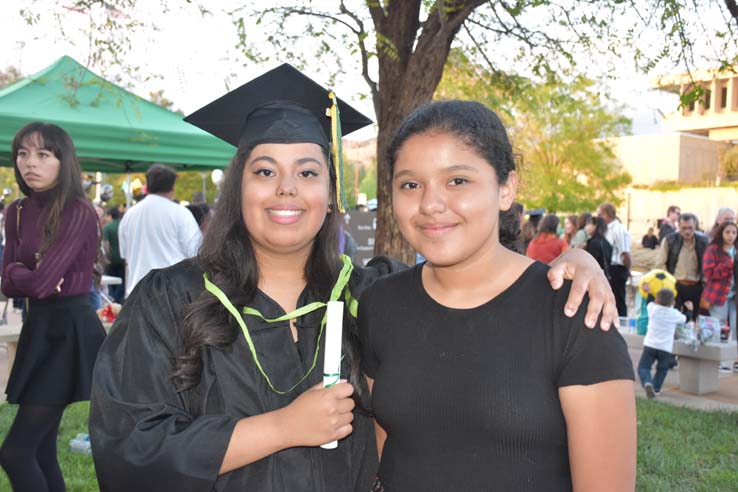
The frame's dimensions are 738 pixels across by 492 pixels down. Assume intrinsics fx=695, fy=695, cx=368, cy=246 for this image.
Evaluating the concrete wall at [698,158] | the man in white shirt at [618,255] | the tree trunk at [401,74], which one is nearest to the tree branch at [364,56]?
the tree trunk at [401,74]

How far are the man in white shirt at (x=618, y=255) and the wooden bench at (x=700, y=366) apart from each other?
2732mm

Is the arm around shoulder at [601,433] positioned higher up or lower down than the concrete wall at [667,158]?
lower down

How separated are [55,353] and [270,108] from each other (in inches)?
76.0

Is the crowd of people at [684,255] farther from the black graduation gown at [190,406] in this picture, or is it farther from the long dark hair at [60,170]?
the black graduation gown at [190,406]

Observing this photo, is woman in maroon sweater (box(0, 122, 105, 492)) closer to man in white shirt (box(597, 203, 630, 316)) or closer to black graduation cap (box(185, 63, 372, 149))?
black graduation cap (box(185, 63, 372, 149))

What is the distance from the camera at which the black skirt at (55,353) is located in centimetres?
322

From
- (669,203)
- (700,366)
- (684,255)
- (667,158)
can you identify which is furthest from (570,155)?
(700,366)

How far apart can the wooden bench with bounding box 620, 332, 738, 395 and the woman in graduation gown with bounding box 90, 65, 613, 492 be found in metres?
5.77

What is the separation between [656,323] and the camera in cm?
685

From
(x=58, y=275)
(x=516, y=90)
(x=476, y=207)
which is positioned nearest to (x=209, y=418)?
(x=476, y=207)

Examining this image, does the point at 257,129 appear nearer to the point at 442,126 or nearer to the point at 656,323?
the point at 442,126

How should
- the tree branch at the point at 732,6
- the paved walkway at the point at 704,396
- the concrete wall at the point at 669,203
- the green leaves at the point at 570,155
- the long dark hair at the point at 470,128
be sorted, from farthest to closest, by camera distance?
the concrete wall at the point at 669,203 < the green leaves at the point at 570,155 < the paved walkway at the point at 704,396 < the tree branch at the point at 732,6 < the long dark hair at the point at 470,128

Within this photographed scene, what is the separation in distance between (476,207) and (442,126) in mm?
213

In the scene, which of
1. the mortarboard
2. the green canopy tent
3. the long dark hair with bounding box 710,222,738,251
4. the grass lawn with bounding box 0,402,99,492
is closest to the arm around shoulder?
the mortarboard
